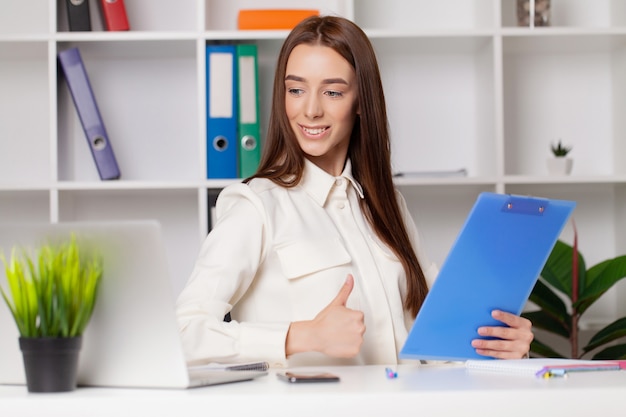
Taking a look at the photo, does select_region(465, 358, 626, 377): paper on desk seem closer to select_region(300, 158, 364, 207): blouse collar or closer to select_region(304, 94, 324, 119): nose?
select_region(300, 158, 364, 207): blouse collar

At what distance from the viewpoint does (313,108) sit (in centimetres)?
187

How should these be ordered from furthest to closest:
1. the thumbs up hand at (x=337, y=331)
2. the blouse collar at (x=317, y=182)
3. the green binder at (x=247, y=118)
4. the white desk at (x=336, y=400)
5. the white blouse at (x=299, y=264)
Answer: the green binder at (x=247, y=118) < the blouse collar at (x=317, y=182) < the white blouse at (x=299, y=264) < the thumbs up hand at (x=337, y=331) < the white desk at (x=336, y=400)

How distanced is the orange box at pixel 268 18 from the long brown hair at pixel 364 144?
35.1 inches

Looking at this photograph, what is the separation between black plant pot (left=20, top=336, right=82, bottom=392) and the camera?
42.0 inches

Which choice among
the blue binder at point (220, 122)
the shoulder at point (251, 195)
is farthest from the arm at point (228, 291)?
the blue binder at point (220, 122)

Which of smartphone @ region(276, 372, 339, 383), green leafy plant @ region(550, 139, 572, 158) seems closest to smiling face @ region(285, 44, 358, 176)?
smartphone @ region(276, 372, 339, 383)

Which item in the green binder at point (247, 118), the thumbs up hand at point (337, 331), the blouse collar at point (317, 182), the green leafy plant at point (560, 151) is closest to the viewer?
the thumbs up hand at point (337, 331)

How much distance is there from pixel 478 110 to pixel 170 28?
A: 112 centimetres

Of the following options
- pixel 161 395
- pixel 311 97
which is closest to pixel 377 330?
pixel 311 97

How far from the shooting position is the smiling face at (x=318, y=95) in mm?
1892

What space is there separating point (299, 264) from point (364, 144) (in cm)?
36

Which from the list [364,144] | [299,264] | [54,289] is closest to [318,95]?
[364,144]

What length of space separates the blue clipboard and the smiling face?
0.57 metres

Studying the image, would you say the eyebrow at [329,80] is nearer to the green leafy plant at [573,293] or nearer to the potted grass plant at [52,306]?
the potted grass plant at [52,306]
